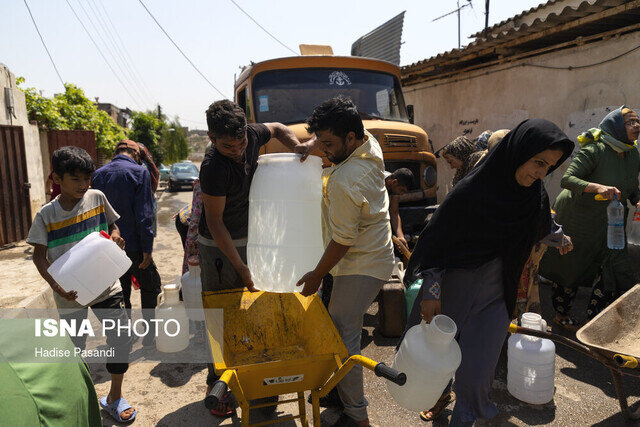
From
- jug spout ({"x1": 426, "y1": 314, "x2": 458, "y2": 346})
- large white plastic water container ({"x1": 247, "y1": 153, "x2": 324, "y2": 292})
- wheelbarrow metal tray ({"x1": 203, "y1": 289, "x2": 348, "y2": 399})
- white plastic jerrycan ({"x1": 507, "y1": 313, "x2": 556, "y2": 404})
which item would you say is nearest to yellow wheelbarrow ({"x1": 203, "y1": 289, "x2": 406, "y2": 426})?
wheelbarrow metal tray ({"x1": 203, "y1": 289, "x2": 348, "y2": 399})

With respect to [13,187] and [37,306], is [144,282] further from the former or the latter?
[13,187]

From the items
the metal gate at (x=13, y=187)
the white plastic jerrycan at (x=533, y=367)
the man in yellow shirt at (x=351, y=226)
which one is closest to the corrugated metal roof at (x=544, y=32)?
the white plastic jerrycan at (x=533, y=367)

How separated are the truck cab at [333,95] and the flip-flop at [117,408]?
3240mm

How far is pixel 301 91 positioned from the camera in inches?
205

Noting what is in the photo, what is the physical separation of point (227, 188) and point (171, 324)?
179 cm

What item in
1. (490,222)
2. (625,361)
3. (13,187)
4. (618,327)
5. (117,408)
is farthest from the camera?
(13,187)

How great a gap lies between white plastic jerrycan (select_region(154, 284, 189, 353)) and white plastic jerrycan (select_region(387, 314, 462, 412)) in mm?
2343

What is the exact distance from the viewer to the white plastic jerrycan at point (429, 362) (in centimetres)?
183

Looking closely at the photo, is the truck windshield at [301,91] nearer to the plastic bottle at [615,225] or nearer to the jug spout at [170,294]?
the jug spout at [170,294]

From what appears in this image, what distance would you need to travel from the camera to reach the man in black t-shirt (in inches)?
90.6

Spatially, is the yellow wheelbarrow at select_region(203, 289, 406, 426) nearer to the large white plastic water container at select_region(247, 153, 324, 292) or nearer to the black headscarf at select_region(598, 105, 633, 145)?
the large white plastic water container at select_region(247, 153, 324, 292)

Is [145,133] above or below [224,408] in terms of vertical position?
above

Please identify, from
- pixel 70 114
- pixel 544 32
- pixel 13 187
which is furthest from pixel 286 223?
pixel 70 114

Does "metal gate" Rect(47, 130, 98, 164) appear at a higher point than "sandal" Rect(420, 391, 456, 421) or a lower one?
higher
